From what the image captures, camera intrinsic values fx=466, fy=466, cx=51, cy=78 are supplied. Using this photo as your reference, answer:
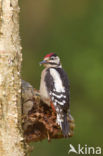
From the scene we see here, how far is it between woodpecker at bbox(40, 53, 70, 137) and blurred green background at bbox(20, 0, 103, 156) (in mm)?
4670

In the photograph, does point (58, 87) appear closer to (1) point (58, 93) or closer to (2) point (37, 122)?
(1) point (58, 93)

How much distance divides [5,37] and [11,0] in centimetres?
36

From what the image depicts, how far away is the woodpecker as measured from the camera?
16.0 feet

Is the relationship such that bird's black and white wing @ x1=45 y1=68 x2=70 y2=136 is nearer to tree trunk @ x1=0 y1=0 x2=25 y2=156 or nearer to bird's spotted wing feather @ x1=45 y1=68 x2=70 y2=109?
bird's spotted wing feather @ x1=45 y1=68 x2=70 y2=109

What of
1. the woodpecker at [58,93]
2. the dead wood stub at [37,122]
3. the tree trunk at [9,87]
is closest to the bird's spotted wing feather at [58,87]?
the woodpecker at [58,93]

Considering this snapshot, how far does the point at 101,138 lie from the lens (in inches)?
426

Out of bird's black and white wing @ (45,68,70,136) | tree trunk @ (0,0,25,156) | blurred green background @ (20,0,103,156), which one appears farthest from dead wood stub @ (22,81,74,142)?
blurred green background @ (20,0,103,156)

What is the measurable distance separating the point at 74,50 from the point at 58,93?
18.8 feet

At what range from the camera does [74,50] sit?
10766 mm

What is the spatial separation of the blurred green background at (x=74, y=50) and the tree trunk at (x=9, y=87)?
569 cm

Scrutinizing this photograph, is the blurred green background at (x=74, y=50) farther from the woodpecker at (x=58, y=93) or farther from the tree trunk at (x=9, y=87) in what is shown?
the tree trunk at (x=9, y=87)

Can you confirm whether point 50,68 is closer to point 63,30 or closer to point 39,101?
point 39,101

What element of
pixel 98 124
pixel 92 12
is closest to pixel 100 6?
pixel 92 12

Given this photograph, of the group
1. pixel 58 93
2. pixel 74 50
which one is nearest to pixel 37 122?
pixel 58 93
